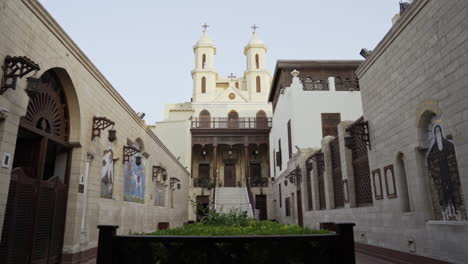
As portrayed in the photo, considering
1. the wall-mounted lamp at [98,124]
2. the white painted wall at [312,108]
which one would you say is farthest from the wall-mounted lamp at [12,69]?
the white painted wall at [312,108]

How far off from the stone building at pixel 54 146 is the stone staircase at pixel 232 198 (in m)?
11.2

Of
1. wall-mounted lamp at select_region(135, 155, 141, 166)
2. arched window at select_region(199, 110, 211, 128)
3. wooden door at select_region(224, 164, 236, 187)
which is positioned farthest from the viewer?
arched window at select_region(199, 110, 211, 128)

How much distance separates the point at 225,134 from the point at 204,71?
829 centimetres

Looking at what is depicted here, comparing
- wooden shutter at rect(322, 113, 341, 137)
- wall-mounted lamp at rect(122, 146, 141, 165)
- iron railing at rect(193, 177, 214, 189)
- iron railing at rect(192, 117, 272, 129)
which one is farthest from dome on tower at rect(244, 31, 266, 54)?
wall-mounted lamp at rect(122, 146, 141, 165)

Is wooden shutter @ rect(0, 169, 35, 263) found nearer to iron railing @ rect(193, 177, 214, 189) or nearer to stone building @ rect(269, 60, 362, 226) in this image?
stone building @ rect(269, 60, 362, 226)

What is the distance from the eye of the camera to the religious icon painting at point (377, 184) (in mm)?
8281

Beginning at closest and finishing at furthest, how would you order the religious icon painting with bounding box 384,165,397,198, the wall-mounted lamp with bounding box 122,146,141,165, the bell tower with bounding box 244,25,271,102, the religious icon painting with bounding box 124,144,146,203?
the religious icon painting with bounding box 384,165,397,198
the wall-mounted lamp with bounding box 122,146,141,165
the religious icon painting with bounding box 124,144,146,203
the bell tower with bounding box 244,25,271,102

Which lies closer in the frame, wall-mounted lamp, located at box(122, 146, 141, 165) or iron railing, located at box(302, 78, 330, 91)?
wall-mounted lamp, located at box(122, 146, 141, 165)

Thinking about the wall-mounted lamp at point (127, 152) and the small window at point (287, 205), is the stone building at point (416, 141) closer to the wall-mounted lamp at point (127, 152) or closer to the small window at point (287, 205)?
the wall-mounted lamp at point (127, 152)

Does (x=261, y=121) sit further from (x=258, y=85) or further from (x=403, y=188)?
(x=403, y=188)

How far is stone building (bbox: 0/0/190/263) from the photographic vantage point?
17.0ft

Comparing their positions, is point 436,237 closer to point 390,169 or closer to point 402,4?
point 390,169

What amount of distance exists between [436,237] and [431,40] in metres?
3.59

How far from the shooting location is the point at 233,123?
28.6 meters
